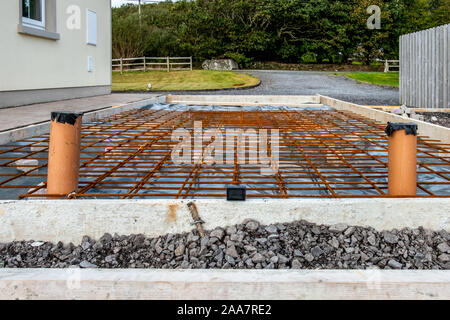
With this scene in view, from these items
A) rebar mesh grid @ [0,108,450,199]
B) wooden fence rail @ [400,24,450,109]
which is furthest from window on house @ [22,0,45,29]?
wooden fence rail @ [400,24,450,109]

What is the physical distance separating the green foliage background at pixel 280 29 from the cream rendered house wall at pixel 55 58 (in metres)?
16.9

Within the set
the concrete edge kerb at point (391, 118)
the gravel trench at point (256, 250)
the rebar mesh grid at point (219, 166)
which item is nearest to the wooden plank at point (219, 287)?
the gravel trench at point (256, 250)

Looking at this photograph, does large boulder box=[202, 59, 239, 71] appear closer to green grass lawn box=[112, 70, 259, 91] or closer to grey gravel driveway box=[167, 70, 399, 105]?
green grass lawn box=[112, 70, 259, 91]

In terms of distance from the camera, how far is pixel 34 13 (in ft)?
20.7

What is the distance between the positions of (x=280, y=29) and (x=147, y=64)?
33.4 feet

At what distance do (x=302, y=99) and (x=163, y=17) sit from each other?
2225 cm

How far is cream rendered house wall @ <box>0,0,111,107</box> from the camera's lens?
5414mm

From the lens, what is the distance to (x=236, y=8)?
26250mm

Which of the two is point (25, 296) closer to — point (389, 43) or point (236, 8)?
point (236, 8)

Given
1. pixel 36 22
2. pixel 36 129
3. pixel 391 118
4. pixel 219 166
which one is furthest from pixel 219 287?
pixel 36 22

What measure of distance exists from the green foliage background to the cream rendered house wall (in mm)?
16851
